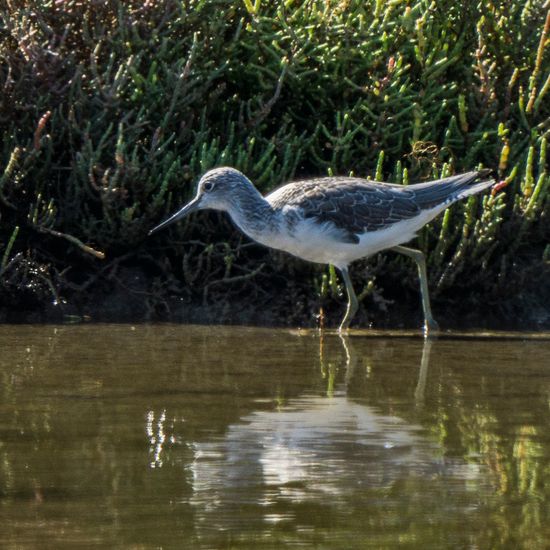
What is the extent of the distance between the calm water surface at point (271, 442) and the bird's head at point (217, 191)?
96 cm

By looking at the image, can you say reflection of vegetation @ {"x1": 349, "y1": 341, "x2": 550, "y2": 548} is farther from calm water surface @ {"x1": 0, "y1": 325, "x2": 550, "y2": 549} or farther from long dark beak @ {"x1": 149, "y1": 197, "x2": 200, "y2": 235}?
long dark beak @ {"x1": 149, "y1": 197, "x2": 200, "y2": 235}

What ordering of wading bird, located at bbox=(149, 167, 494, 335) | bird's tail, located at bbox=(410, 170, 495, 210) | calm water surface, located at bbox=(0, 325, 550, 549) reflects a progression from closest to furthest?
calm water surface, located at bbox=(0, 325, 550, 549) < wading bird, located at bbox=(149, 167, 494, 335) < bird's tail, located at bbox=(410, 170, 495, 210)

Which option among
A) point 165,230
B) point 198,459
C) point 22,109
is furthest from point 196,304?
point 198,459

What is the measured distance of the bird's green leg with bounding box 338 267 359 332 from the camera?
311 inches

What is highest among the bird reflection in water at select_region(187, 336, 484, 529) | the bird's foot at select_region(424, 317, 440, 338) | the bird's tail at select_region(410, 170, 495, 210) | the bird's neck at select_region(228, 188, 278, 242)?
the bird's tail at select_region(410, 170, 495, 210)

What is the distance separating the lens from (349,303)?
795cm

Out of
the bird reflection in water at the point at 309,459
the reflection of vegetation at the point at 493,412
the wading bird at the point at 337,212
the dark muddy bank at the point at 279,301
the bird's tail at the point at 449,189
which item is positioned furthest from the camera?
the dark muddy bank at the point at 279,301

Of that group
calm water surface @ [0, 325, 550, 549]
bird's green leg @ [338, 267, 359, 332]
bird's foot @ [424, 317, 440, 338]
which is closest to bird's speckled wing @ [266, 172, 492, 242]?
bird's green leg @ [338, 267, 359, 332]

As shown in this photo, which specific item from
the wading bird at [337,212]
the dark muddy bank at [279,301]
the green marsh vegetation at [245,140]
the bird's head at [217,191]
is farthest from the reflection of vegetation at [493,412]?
the bird's head at [217,191]

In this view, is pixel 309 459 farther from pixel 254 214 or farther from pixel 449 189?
pixel 449 189

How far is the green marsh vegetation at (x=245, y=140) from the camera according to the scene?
823 centimetres

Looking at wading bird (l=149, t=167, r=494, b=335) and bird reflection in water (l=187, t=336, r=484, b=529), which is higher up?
wading bird (l=149, t=167, r=494, b=335)

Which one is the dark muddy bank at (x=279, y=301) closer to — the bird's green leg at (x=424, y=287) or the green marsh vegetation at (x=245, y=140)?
the green marsh vegetation at (x=245, y=140)

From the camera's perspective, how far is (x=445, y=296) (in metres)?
8.46
